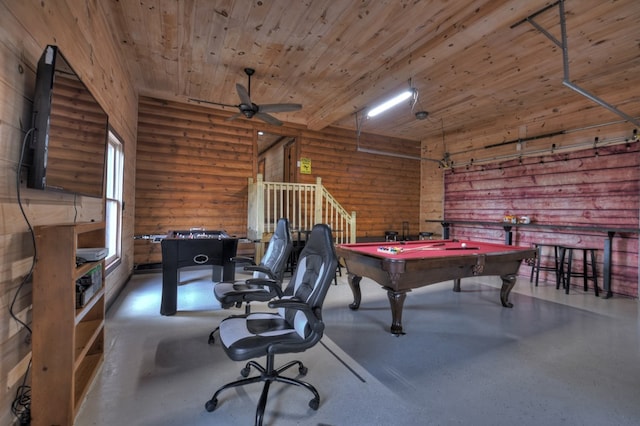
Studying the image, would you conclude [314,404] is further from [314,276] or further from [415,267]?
[415,267]

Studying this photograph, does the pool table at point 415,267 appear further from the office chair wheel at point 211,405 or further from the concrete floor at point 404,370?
the office chair wheel at point 211,405

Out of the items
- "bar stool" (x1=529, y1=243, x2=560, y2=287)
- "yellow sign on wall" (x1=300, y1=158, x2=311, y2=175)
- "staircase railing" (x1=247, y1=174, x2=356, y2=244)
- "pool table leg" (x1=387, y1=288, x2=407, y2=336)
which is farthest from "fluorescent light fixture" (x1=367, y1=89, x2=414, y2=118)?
"bar stool" (x1=529, y1=243, x2=560, y2=287)

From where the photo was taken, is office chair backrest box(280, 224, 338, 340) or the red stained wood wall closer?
office chair backrest box(280, 224, 338, 340)

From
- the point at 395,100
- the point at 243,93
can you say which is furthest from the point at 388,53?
the point at 243,93

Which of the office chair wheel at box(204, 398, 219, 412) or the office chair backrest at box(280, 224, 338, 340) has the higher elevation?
the office chair backrest at box(280, 224, 338, 340)

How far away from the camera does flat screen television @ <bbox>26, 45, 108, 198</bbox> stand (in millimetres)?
1549

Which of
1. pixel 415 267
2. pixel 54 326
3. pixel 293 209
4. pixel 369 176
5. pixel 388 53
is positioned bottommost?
pixel 54 326

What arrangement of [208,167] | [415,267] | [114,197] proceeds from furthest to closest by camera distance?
1. [208,167]
2. [114,197]
3. [415,267]

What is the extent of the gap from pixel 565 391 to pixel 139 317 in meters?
3.93

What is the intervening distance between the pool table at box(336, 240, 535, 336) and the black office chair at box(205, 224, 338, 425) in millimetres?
1065

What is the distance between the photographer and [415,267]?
294 cm

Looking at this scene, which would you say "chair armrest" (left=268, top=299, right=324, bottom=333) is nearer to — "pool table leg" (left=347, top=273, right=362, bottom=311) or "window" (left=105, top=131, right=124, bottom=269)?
"pool table leg" (left=347, top=273, right=362, bottom=311)

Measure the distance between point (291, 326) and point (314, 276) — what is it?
37cm

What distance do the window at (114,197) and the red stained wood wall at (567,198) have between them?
703 cm
